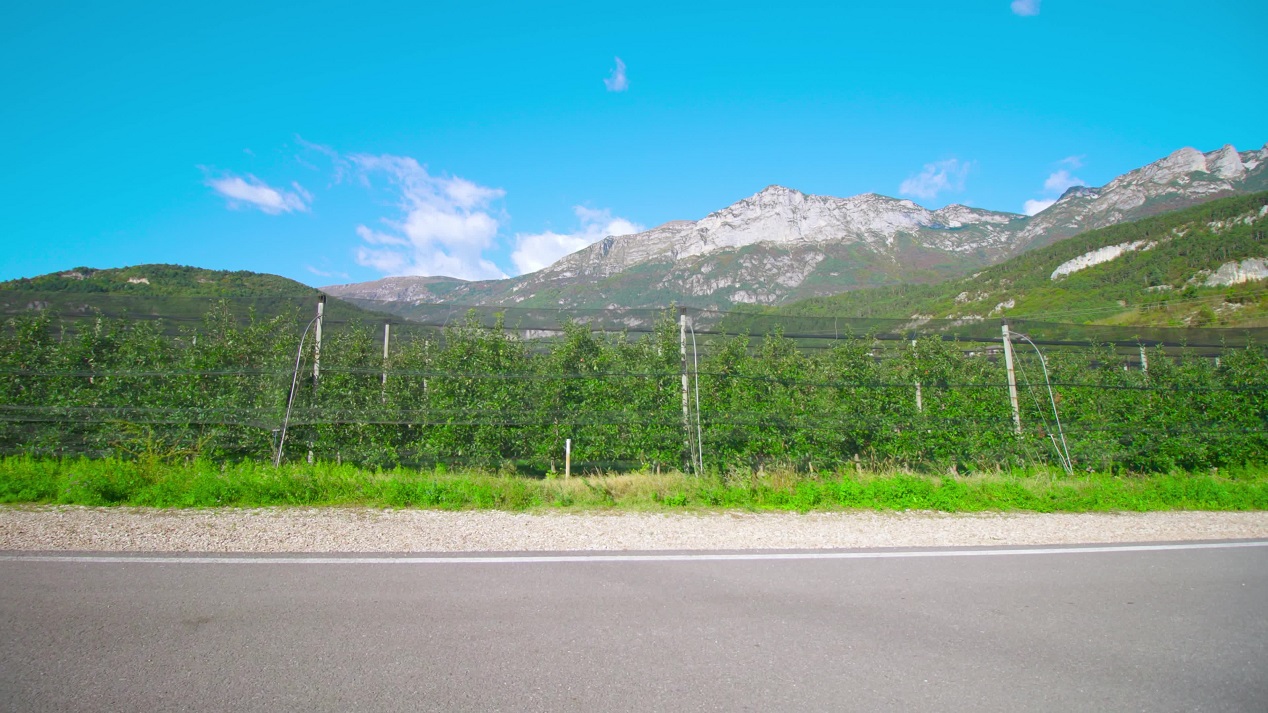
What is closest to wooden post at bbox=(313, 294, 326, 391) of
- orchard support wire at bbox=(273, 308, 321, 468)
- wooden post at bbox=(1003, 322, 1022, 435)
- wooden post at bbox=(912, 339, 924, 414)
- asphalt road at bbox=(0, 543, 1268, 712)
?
orchard support wire at bbox=(273, 308, 321, 468)

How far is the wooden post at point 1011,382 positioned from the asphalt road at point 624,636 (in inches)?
239

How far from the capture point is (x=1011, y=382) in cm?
1145

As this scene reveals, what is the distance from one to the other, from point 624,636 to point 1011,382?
1062cm


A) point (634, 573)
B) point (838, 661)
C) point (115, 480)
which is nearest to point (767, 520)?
point (634, 573)

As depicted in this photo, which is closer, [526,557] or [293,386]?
[526,557]

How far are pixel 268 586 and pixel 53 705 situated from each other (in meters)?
1.78

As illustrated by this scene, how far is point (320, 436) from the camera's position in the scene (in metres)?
10.1

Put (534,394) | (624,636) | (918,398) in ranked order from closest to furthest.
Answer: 1. (624,636)
2. (534,394)
3. (918,398)

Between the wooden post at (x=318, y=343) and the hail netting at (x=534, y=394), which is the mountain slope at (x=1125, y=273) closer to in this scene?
the hail netting at (x=534, y=394)

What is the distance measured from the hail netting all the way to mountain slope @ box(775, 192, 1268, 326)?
176ft

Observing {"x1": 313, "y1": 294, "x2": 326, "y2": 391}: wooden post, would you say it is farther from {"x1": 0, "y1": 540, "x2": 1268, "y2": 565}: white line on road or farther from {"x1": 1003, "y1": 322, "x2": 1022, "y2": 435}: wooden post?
{"x1": 1003, "y1": 322, "x2": 1022, "y2": 435}: wooden post

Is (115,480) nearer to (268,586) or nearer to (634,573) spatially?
(268,586)

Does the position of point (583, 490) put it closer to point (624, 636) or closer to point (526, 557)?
point (526, 557)

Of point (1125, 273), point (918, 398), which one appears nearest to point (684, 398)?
point (918, 398)
